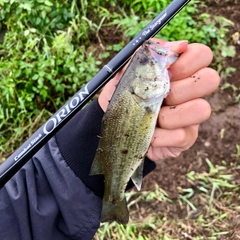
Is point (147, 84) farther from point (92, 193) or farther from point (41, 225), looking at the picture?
point (41, 225)

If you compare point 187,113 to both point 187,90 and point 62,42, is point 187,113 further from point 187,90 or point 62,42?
point 62,42

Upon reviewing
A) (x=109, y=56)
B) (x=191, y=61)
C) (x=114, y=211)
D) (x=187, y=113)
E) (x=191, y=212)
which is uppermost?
(x=191, y=61)

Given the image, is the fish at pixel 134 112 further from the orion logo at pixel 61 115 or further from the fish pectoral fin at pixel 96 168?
the orion logo at pixel 61 115

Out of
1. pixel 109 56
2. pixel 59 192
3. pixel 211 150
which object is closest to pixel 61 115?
pixel 59 192

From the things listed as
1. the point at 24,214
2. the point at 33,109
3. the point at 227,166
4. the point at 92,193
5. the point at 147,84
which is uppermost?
the point at 147,84

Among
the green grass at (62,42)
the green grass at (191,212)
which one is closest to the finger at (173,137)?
the green grass at (191,212)

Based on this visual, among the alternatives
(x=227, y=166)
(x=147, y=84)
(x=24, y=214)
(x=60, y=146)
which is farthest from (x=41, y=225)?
(x=227, y=166)
